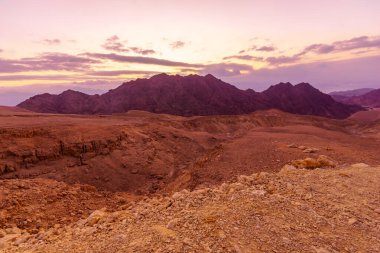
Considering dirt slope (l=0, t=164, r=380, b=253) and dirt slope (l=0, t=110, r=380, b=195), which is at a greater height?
dirt slope (l=0, t=164, r=380, b=253)

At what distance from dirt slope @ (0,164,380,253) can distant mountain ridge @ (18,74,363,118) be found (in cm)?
7065

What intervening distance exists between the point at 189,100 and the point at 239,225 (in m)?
77.5

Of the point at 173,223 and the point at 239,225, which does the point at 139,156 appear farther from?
the point at 239,225

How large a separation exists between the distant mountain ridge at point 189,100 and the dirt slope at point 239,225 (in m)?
70.7

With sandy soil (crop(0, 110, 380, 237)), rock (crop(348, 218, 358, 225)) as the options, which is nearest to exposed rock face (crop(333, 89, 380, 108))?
sandy soil (crop(0, 110, 380, 237))

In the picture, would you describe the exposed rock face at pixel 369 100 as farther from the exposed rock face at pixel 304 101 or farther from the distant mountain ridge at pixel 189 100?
the distant mountain ridge at pixel 189 100

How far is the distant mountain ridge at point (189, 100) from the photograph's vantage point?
7919cm

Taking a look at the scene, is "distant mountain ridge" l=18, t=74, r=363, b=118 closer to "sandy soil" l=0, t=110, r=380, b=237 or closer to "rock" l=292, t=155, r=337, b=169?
"sandy soil" l=0, t=110, r=380, b=237

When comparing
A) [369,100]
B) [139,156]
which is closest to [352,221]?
[139,156]

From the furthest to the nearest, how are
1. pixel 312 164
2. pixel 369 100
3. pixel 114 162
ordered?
pixel 369 100
pixel 114 162
pixel 312 164

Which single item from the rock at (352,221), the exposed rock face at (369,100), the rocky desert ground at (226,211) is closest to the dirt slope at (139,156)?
the rocky desert ground at (226,211)

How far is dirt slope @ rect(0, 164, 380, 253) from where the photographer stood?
5.17 metres

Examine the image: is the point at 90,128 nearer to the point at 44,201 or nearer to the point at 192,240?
the point at 44,201

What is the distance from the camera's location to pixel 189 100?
82688 millimetres
